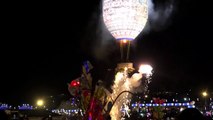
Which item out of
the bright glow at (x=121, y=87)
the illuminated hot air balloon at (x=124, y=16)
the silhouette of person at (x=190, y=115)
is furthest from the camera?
the bright glow at (x=121, y=87)

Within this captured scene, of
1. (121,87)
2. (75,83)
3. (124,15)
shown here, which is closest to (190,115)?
(75,83)

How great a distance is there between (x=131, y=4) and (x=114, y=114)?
5.58 m

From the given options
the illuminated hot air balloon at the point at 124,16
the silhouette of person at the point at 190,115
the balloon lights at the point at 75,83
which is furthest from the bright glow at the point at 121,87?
the silhouette of person at the point at 190,115

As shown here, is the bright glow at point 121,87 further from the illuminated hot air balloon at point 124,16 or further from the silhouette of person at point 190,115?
the silhouette of person at point 190,115

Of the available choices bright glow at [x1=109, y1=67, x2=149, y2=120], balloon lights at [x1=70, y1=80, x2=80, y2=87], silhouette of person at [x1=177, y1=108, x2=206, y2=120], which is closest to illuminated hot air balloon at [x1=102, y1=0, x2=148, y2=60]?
bright glow at [x1=109, y1=67, x2=149, y2=120]

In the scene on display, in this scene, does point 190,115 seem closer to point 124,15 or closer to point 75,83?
point 75,83

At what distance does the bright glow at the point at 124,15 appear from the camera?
13109 millimetres

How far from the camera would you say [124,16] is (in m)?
13.2

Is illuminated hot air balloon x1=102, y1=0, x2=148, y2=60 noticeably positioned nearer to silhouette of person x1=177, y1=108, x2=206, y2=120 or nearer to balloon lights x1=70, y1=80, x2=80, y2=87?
balloon lights x1=70, y1=80, x2=80, y2=87

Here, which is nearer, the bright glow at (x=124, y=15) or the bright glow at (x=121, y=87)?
the bright glow at (x=124, y=15)

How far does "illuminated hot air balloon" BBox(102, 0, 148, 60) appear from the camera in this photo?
13109 mm

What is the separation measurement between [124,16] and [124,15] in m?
0.03

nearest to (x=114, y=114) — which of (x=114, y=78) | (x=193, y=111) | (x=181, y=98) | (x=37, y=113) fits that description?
(x=114, y=78)

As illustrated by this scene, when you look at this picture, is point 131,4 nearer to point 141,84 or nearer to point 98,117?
point 98,117
